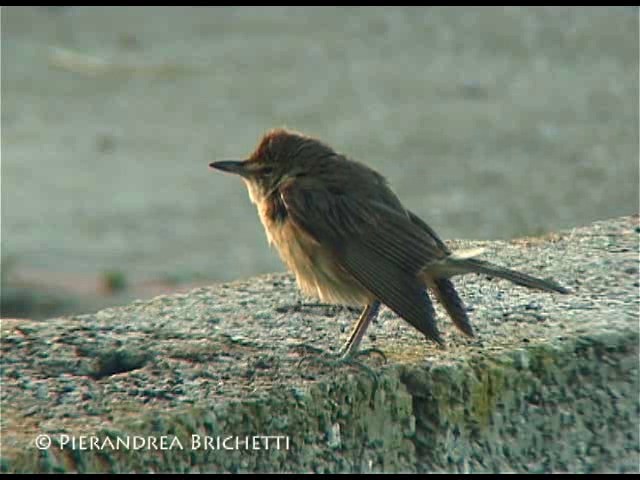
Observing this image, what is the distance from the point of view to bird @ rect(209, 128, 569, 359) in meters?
4.93

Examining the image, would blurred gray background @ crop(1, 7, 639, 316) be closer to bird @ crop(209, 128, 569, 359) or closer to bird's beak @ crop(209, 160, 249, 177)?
bird's beak @ crop(209, 160, 249, 177)

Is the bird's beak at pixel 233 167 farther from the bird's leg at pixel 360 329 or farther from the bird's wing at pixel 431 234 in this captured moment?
the bird's leg at pixel 360 329

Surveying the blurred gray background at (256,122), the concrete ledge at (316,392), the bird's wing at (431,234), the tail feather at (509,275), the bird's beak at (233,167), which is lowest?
the concrete ledge at (316,392)

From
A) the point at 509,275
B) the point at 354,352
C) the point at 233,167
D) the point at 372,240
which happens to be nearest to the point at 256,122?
the point at 233,167

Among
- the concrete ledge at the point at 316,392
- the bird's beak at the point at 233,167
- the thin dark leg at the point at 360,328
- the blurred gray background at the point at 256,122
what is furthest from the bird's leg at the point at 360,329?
the blurred gray background at the point at 256,122

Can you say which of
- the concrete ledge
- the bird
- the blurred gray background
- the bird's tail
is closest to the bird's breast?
the bird

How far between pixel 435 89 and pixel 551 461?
11.7m

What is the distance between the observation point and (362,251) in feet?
16.6

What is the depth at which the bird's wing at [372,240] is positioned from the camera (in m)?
4.93

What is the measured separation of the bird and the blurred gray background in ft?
16.0

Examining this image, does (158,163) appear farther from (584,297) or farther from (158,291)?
(584,297)

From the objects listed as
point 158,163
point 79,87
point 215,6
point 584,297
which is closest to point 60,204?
point 158,163

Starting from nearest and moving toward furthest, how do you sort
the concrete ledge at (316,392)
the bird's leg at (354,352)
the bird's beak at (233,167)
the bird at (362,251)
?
the concrete ledge at (316,392) → the bird's leg at (354,352) → the bird at (362,251) → the bird's beak at (233,167)

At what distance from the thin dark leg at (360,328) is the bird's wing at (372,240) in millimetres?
125
